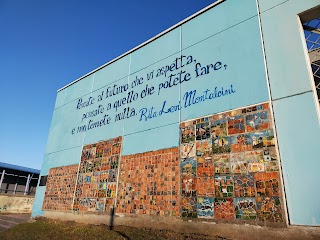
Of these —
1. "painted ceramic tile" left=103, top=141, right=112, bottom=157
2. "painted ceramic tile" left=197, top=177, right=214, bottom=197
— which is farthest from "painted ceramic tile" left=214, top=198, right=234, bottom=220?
"painted ceramic tile" left=103, top=141, right=112, bottom=157

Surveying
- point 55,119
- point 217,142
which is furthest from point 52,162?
point 217,142

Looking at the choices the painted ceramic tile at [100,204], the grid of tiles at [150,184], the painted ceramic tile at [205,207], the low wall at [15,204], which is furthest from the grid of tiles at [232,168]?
the low wall at [15,204]

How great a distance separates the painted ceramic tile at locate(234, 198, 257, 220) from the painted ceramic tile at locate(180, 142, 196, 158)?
157 centimetres

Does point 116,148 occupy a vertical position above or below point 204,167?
above

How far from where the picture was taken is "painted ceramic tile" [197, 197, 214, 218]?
16.6 feet

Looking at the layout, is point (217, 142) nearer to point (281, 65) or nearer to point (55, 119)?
point (281, 65)

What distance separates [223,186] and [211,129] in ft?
4.66

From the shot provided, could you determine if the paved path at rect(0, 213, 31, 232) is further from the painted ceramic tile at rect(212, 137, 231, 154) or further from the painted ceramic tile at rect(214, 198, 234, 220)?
the painted ceramic tile at rect(212, 137, 231, 154)

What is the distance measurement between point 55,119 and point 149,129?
276 inches

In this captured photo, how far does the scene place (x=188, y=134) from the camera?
6.18 metres

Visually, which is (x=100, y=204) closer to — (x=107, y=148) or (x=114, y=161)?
(x=114, y=161)

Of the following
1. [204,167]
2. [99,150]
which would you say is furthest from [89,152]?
[204,167]

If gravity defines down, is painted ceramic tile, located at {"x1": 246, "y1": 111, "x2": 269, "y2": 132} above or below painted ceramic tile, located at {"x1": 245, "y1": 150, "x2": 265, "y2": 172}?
above

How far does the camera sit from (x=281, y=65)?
504 centimetres
